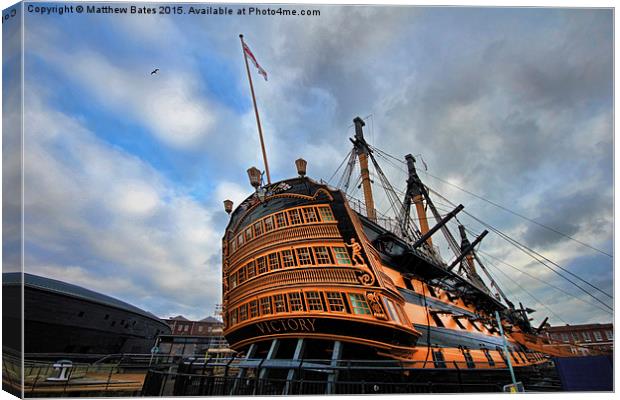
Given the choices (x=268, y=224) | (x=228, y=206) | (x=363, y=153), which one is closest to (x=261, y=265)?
(x=268, y=224)

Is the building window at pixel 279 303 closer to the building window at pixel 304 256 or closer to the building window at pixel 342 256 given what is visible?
the building window at pixel 304 256

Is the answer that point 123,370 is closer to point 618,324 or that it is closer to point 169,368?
point 169,368

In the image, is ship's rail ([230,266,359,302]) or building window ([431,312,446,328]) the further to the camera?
building window ([431,312,446,328])

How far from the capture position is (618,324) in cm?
612

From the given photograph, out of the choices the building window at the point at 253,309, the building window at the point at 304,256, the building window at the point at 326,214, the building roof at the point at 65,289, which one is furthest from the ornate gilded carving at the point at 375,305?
the building roof at the point at 65,289

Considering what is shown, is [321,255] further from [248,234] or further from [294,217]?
[248,234]

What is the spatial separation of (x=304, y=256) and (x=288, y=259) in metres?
0.56

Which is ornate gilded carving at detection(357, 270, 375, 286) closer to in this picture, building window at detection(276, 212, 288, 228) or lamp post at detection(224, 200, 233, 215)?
building window at detection(276, 212, 288, 228)

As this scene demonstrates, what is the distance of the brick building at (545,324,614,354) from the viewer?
1046 cm

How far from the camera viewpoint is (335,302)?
332 inches

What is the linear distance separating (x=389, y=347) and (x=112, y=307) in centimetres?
1925

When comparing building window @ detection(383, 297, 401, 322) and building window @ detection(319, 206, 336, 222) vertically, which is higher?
building window @ detection(319, 206, 336, 222)

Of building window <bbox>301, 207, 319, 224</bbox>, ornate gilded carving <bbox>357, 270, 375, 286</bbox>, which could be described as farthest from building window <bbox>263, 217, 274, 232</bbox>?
ornate gilded carving <bbox>357, 270, 375, 286</bbox>

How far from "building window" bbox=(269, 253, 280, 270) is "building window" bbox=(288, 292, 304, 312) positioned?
1129 mm
